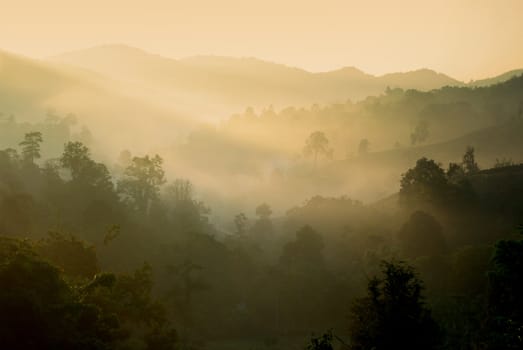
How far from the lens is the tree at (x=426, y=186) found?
90312 mm

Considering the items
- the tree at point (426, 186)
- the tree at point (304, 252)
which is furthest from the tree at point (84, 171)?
the tree at point (426, 186)

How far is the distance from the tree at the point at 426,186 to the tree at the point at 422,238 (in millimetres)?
12668

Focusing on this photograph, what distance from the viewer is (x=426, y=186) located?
9169 cm

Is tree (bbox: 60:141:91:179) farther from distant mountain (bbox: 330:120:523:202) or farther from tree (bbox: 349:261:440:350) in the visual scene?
distant mountain (bbox: 330:120:523:202)

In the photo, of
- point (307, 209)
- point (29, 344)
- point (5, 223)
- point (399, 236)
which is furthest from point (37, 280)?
point (307, 209)

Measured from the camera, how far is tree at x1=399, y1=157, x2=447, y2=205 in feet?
296

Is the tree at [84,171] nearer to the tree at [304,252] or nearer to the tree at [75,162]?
the tree at [75,162]

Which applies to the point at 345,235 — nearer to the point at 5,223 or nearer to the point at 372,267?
the point at 372,267

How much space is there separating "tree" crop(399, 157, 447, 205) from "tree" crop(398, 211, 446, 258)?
12668mm

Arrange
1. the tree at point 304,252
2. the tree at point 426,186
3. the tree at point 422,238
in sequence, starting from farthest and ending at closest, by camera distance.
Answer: the tree at point 426,186 < the tree at point 304,252 < the tree at point 422,238

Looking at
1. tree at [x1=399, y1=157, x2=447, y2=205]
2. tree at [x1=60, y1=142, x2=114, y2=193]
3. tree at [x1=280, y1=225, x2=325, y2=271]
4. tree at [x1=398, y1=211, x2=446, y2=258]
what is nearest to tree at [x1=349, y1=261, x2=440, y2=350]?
tree at [x1=398, y1=211, x2=446, y2=258]

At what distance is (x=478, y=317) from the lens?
5241cm

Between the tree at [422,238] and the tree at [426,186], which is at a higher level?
the tree at [426,186]

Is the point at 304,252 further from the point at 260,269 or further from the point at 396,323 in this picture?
the point at 396,323
